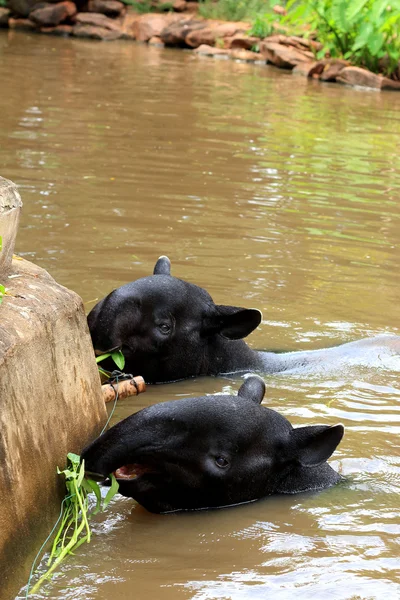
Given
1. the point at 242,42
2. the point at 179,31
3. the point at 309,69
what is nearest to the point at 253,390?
the point at 309,69

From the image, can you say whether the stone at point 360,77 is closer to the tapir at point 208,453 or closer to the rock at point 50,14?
the rock at point 50,14

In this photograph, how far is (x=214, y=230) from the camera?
39.5ft

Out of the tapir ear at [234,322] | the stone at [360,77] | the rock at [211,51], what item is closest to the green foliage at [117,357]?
the tapir ear at [234,322]

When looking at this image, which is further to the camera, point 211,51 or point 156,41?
point 156,41

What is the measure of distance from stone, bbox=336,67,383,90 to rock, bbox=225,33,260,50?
20.7ft

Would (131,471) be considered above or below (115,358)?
above

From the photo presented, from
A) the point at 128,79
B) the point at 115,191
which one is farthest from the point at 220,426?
the point at 128,79

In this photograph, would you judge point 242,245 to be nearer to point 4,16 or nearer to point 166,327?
point 166,327

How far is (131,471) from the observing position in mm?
5176

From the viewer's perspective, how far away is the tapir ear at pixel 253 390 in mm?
5777

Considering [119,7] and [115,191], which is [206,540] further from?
[119,7]

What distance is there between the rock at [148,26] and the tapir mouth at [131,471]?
1332 inches

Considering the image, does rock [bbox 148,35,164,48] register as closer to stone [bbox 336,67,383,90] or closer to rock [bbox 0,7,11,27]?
rock [bbox 0,7,11,27]

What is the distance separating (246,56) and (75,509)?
30713 millimetres
